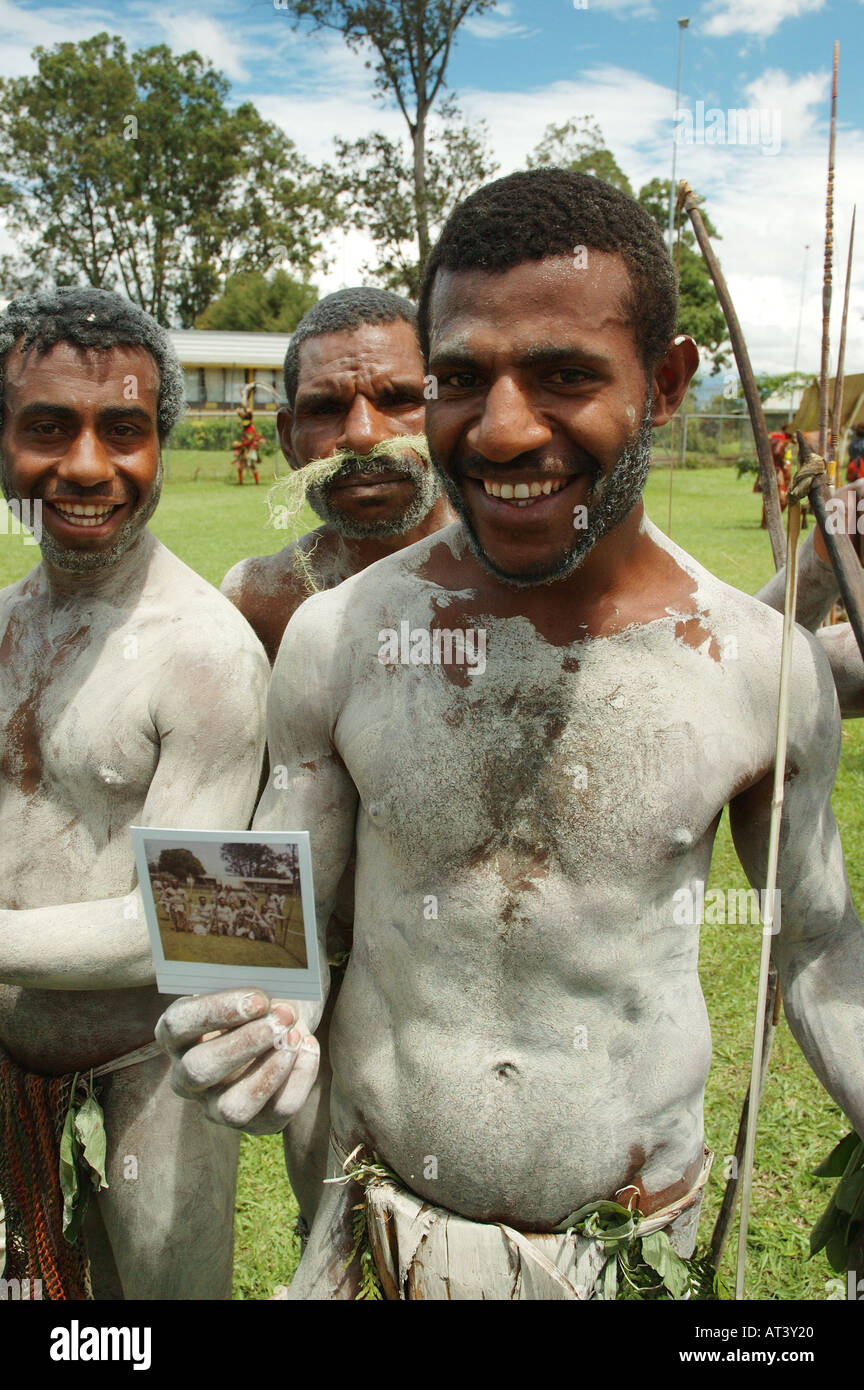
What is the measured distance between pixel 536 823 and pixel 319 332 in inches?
64.9

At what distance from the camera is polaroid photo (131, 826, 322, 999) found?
1652 mm

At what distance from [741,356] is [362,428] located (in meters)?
1.08

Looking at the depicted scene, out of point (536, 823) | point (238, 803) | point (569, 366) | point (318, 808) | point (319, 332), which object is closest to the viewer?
point (569, 366)

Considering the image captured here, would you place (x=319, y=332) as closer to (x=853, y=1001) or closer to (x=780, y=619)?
(x=780, y=619)

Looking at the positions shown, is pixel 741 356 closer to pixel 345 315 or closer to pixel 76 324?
pixel 345 315

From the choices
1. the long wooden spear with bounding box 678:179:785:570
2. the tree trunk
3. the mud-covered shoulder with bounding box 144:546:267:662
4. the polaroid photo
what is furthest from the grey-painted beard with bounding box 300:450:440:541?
the tree trunk

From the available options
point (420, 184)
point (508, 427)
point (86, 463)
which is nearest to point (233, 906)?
point (508, 427)

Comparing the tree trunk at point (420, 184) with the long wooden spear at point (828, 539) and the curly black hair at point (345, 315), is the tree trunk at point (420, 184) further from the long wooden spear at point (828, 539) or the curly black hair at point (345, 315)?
the long wooden spear at point (828, 539)

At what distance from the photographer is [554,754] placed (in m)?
1.85

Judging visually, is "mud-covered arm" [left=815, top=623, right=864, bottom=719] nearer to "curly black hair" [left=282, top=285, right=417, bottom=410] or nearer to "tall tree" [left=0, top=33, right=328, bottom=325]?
"curly black hair" [left=282, top=285, right=417, bottom=410]

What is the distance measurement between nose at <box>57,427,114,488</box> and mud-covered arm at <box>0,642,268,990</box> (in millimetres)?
434

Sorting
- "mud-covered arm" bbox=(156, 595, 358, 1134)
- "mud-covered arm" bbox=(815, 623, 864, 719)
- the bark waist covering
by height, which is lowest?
the bark waist covering

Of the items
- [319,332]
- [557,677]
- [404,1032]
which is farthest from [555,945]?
[319,332]

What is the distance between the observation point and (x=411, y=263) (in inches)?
1072
